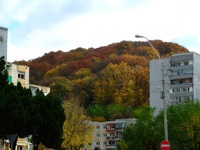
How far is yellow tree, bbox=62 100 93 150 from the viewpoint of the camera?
221 ft

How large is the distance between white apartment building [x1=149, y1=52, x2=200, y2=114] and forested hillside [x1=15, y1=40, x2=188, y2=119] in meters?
25.8

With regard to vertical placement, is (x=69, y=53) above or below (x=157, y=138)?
above

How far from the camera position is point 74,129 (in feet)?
224

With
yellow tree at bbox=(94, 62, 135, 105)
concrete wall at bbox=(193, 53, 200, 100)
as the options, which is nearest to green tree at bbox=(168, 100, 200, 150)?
concrete wall at bbox=(193, 53, 200, 100)

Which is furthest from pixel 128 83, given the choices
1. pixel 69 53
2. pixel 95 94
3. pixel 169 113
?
pixel 169 113

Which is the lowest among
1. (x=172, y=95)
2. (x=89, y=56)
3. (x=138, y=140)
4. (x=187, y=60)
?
(x=138, y=140)

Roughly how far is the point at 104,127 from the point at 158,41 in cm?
5473

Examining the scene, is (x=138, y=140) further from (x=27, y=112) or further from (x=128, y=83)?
(x=128, y=83)

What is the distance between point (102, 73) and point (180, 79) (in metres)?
52.6

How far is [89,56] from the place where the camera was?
179 m

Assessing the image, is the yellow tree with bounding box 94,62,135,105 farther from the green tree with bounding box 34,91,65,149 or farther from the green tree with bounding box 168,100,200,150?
the green tree with bounding box 34,91,65,149

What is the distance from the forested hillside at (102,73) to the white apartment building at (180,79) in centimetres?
2579

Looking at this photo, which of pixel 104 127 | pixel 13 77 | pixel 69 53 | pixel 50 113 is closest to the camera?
pixel 50 113

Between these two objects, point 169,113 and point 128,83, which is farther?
point 128,83
